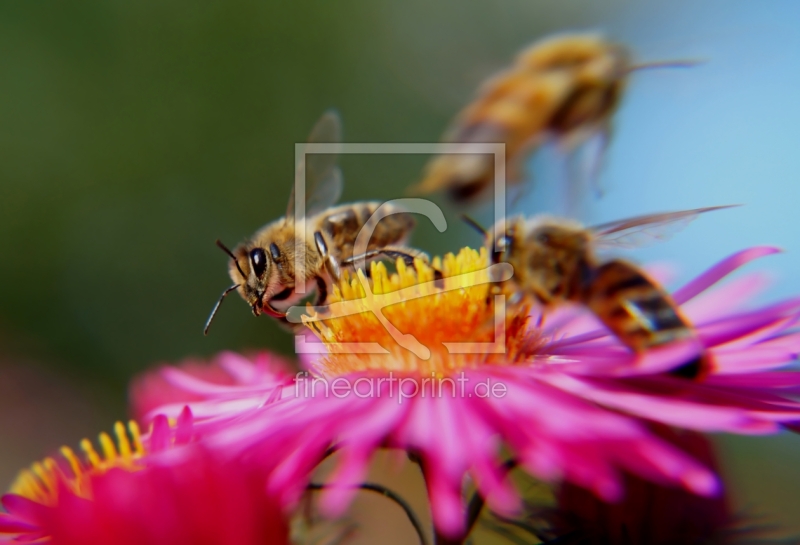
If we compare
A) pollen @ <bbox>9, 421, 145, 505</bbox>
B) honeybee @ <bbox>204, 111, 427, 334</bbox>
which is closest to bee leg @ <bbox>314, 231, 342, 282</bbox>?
honeybee @ <bbox>204, 111, 427, 334</bbox>

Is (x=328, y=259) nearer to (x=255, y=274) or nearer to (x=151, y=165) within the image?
(x=255, y=274)

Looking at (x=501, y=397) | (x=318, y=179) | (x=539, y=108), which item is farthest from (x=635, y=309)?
(x=539, y=108)

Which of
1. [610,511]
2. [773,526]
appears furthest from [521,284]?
[773,526]

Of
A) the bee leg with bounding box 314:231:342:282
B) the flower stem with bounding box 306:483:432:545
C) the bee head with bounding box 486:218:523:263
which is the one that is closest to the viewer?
the flower stem with bounding box 306:483:432:545

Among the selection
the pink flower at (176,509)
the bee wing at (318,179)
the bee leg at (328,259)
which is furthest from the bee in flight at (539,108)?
the pink flower at (176,509)

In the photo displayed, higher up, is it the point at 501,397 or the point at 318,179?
the point at 318,179

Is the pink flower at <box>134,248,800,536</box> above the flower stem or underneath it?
above

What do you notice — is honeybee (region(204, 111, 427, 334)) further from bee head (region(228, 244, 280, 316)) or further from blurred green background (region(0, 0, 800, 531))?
blurred green background (region(0, 0, 800, 531))
